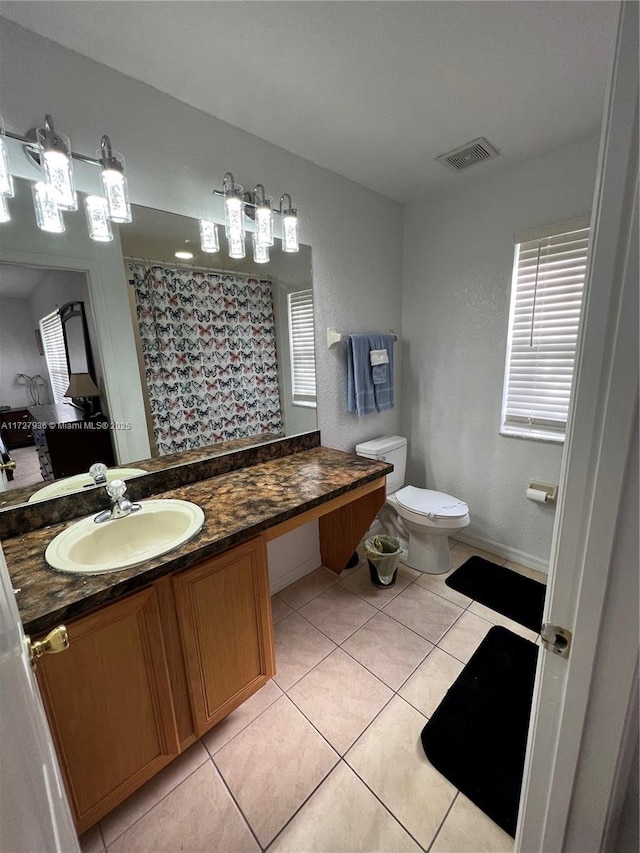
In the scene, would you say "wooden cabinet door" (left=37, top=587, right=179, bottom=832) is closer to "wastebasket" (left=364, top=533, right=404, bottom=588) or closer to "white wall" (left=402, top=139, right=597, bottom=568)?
"wastebasket" (left=364, top=533, right=404, bottom=588)

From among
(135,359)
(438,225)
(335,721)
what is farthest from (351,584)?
(438,225)

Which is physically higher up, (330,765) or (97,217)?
(97,217)

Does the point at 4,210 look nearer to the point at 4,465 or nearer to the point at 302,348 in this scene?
the point at 4,465

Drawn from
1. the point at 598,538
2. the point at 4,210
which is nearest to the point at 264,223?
the point at 4,210

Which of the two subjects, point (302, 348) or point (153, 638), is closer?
point (153, 638)

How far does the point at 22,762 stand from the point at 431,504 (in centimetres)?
203

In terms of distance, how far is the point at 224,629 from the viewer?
119 centimetres

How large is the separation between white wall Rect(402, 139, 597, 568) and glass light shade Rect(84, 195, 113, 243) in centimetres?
191

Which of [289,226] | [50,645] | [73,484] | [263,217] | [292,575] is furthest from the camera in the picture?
[292,575]

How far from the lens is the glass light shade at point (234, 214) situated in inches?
58.5

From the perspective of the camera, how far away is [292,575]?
86.4 inches

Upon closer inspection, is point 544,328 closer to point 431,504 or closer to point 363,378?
point 363,378

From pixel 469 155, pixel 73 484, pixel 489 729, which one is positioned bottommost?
pixel 489 729

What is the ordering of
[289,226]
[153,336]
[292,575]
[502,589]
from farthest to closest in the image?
[292,575]
[502,589]
[289,226]
[153,336]
